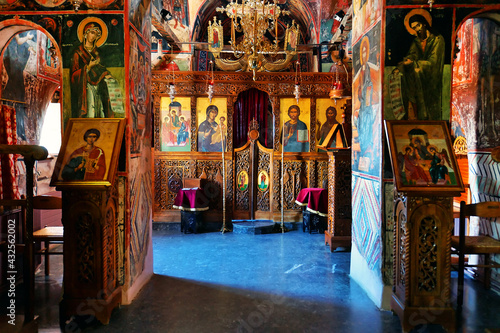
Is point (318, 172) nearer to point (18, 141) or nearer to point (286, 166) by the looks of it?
point (286, 166)

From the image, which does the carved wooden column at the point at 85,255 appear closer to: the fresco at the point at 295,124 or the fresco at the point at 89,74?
the fresco at the point at 89,74

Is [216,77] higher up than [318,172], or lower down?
higher up

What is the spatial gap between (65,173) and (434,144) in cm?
369

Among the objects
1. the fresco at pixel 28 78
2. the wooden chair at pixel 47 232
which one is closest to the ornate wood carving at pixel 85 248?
the wooden chair at pixel 47 232

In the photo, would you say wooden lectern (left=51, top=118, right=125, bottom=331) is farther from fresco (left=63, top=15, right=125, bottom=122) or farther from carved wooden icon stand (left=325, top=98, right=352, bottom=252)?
carved wooden icon stand (left=325, top=98, right=352, bottom=252)

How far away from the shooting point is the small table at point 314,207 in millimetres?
7527

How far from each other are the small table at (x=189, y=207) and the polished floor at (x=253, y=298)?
141 cm

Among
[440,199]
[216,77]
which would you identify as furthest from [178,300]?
[216,77]

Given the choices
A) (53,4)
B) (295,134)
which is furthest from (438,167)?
(295,134)

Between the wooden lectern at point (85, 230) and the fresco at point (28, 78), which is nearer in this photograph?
the wooden lectern at point (85, 230)

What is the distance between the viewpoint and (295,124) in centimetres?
855

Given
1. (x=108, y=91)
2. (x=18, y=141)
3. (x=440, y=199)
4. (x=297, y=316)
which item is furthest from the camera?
(x=18, y=141)

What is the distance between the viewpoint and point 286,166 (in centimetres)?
855

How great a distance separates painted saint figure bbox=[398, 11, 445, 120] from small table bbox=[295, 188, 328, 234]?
379cm
